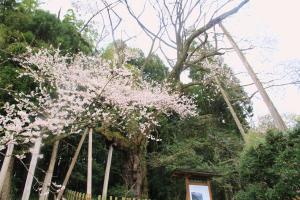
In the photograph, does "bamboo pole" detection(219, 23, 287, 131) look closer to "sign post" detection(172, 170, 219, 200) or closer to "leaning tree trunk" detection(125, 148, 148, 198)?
"sign post" detection(172, 170, 219, 200)

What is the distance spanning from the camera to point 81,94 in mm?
7566

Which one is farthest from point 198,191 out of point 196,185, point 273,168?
point 273,168

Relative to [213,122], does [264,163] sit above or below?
below

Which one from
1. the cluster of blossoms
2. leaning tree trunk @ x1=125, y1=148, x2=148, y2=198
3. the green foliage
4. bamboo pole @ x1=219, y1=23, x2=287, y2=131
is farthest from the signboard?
bamboo pole @ x1=219, y1=23, x2=287, y2=131

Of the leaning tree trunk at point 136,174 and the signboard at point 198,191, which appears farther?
the leaning tree trunk at point 136,174

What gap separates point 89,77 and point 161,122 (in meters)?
4.43

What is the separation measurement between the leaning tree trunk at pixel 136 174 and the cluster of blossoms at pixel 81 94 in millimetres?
892

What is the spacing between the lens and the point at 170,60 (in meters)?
13.0

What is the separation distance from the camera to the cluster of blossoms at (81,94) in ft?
22.6

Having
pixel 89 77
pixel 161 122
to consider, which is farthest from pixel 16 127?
pixel 161 122

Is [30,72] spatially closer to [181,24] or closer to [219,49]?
[181,24]

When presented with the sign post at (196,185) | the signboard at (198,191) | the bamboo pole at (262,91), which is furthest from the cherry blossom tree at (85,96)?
the bamboo pole at (262,91)

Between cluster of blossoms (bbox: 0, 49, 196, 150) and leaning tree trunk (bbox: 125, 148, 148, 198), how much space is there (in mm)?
892

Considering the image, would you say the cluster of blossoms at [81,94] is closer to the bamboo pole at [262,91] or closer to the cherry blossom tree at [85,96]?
the cherry blossom tree at [85,96]
